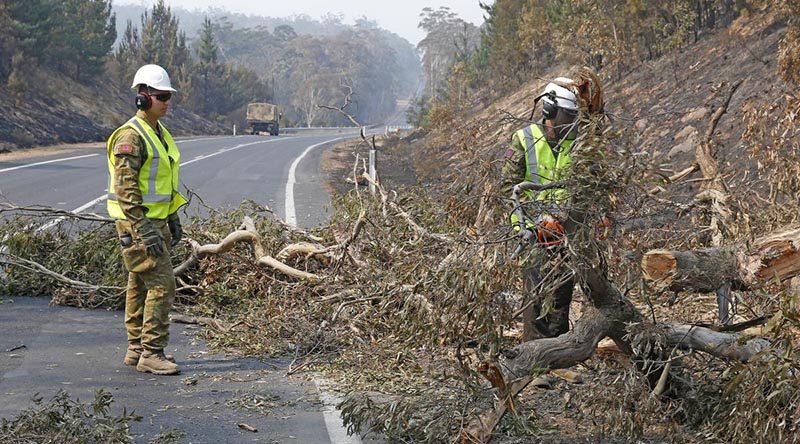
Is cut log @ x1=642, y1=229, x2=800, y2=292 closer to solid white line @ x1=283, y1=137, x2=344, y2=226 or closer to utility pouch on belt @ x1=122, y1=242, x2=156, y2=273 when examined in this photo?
utility pouch on belt @ x1=122, y1=242, x2=156, y2=273

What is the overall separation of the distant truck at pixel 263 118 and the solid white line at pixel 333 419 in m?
52.2

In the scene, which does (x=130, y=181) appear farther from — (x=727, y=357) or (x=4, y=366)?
(x=727, y=357)

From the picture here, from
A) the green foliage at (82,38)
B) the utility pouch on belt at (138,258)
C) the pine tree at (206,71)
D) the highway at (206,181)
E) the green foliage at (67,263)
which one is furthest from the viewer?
the pine tree at (206,71)

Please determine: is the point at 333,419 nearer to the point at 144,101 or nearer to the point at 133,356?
the point at 133,356

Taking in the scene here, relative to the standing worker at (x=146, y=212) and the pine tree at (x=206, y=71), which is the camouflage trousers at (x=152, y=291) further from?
the pine tree at (x=206, y=71)

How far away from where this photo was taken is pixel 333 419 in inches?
212

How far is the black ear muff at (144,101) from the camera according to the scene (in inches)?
253

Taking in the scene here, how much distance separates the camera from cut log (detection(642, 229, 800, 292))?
5133 millimetres

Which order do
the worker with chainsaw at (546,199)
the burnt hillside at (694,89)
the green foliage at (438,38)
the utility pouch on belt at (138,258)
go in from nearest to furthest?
the worker with chainsaw at (546,199), the utility pouch on belt at (138,258), the burnt hillside at (694,89), the green foliage at (438,38)

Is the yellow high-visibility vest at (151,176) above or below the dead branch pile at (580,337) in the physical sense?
above

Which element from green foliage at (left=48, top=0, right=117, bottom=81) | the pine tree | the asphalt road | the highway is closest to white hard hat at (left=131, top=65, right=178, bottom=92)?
the asphalt road

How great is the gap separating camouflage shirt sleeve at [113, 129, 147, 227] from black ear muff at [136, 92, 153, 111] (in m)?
0.19

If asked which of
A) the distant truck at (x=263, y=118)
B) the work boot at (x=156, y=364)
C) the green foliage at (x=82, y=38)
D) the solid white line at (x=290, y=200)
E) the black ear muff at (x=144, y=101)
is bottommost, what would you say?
the distant truck at (x=263, y=118)

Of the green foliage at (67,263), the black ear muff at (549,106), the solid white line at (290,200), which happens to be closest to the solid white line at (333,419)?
the black ear muff at (549,106)
